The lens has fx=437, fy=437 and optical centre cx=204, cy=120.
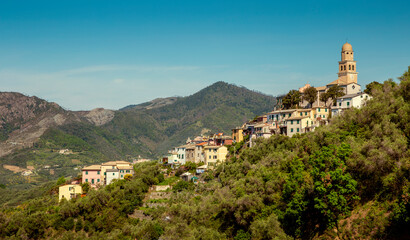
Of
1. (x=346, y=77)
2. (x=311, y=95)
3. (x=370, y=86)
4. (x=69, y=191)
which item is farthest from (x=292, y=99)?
(x=69, y=191)

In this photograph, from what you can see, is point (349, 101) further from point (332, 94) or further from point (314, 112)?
point (314, 112)

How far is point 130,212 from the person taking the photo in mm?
64250

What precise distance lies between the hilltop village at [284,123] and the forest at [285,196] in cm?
271

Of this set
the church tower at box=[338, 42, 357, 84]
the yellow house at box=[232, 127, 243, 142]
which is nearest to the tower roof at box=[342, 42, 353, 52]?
the church tower at box=[338, 42, 357, 84]

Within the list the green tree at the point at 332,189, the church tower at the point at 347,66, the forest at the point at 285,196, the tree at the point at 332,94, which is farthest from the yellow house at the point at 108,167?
the green tree at the point at 332,189

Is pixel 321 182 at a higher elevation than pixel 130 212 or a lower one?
higher

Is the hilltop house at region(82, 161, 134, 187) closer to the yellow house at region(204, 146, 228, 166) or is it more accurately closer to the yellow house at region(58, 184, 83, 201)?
the yellow house at region(58, 184, 83, 201)

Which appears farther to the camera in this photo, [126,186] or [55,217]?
[126,186]

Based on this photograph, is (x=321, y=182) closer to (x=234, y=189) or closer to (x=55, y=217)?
(x=234, y=189)

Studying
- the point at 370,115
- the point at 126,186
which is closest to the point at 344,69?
the point at 370,115

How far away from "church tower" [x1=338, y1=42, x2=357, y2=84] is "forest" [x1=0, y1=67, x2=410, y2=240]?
871cm

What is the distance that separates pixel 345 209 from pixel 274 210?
9713 mm

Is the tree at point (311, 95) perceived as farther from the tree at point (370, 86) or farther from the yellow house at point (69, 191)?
the yellow house at point (69, 191)

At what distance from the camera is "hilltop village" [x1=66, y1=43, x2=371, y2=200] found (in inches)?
2581
